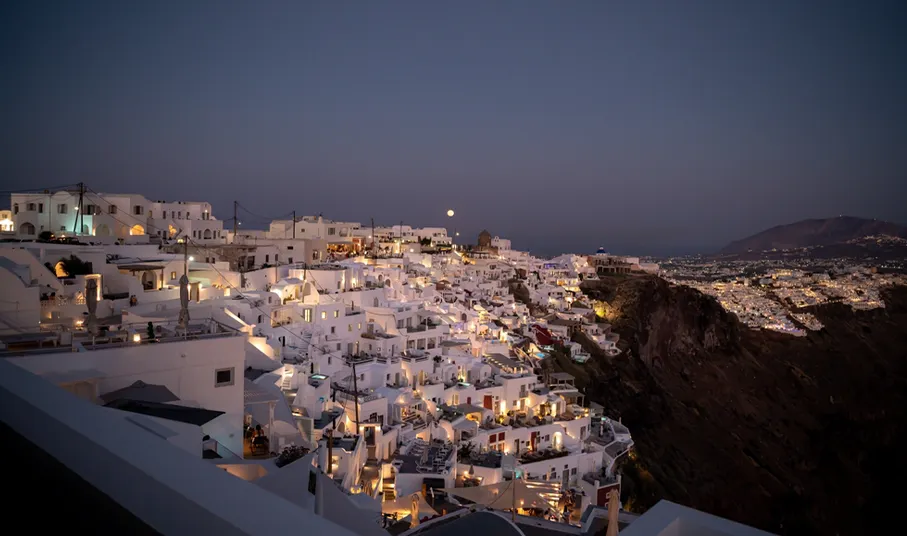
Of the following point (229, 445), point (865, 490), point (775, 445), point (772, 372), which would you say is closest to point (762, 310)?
point (772, 372)

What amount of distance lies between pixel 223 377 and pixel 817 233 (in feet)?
334

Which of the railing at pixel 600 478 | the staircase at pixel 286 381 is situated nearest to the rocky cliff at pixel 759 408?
the railing at pixel 600 478

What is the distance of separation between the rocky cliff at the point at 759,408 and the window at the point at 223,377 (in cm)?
1683

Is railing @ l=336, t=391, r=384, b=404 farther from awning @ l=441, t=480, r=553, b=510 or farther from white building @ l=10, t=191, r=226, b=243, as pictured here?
white building @ l=10, t=191, r=226, b=243

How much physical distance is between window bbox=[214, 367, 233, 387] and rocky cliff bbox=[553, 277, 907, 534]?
16.8 metres

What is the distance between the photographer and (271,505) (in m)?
1.00

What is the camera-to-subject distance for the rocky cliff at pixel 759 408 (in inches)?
915

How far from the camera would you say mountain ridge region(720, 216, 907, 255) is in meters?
69.1

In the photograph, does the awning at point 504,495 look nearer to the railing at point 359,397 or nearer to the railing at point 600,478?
the railing at point 359,397

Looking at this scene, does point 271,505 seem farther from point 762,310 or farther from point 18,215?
point 762,310

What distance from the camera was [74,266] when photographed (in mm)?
16203

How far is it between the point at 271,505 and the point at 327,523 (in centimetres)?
12

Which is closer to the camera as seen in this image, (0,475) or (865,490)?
(0,475)

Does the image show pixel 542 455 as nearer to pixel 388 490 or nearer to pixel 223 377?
pixel 388 490
